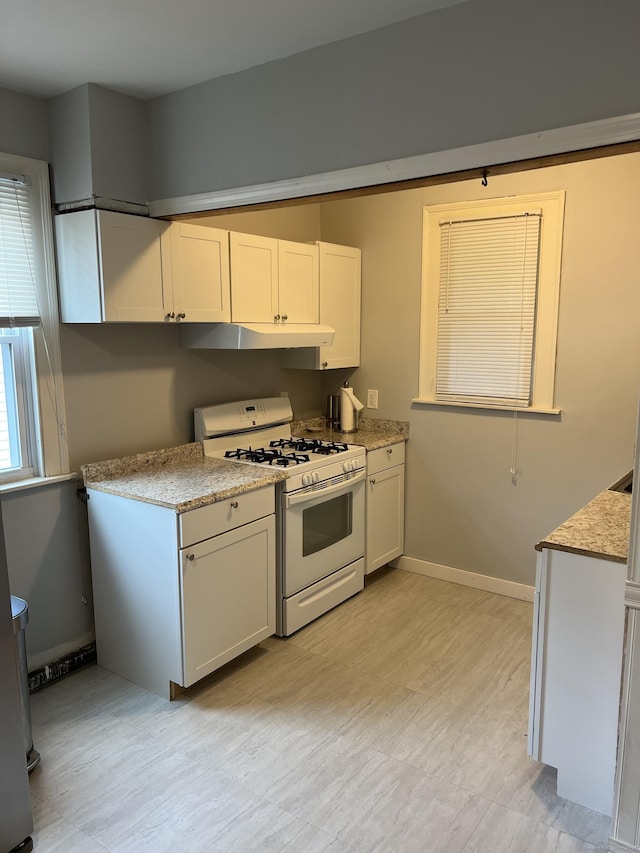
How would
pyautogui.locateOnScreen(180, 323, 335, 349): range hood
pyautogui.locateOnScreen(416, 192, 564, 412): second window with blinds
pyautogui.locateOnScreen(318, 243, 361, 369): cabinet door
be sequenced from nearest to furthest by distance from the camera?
1. pyautogui.locateOnScreen(180, 323, 335, 349): range hood
2. pyautogui.locateOnScreen(416, 192, 564, 412): second window with blinds
3. pyautogui.locateOnScreen(318, 243, 361, 369): cabinet door

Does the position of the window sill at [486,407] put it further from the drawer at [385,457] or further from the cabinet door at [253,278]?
the cabinet door at [253,278]

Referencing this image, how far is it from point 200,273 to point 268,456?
1033 mm

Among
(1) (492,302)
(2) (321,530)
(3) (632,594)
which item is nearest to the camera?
(3) (632,594)

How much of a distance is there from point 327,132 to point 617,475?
2357 millimetres

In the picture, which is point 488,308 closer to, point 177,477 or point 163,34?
point 177,477

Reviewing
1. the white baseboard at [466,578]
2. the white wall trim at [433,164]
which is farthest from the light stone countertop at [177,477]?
the white baseboard at [466,578]

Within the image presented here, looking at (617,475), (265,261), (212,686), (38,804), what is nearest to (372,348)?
(265,261)

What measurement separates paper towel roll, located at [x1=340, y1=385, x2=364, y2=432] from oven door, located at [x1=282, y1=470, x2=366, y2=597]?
54cm

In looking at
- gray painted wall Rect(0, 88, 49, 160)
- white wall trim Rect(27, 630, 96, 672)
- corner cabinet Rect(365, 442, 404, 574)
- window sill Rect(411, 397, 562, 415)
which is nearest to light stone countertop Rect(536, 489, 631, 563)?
window sill Rect(411, 397, 562, 415)

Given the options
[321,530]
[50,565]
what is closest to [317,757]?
[321,530]

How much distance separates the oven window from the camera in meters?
3.30

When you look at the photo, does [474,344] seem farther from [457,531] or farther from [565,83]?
[565,83]

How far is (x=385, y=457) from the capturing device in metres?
3.86

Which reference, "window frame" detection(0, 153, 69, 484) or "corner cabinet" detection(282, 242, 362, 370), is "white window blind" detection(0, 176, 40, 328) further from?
"corner cabinet" detection(282, 242, 362, 370)
